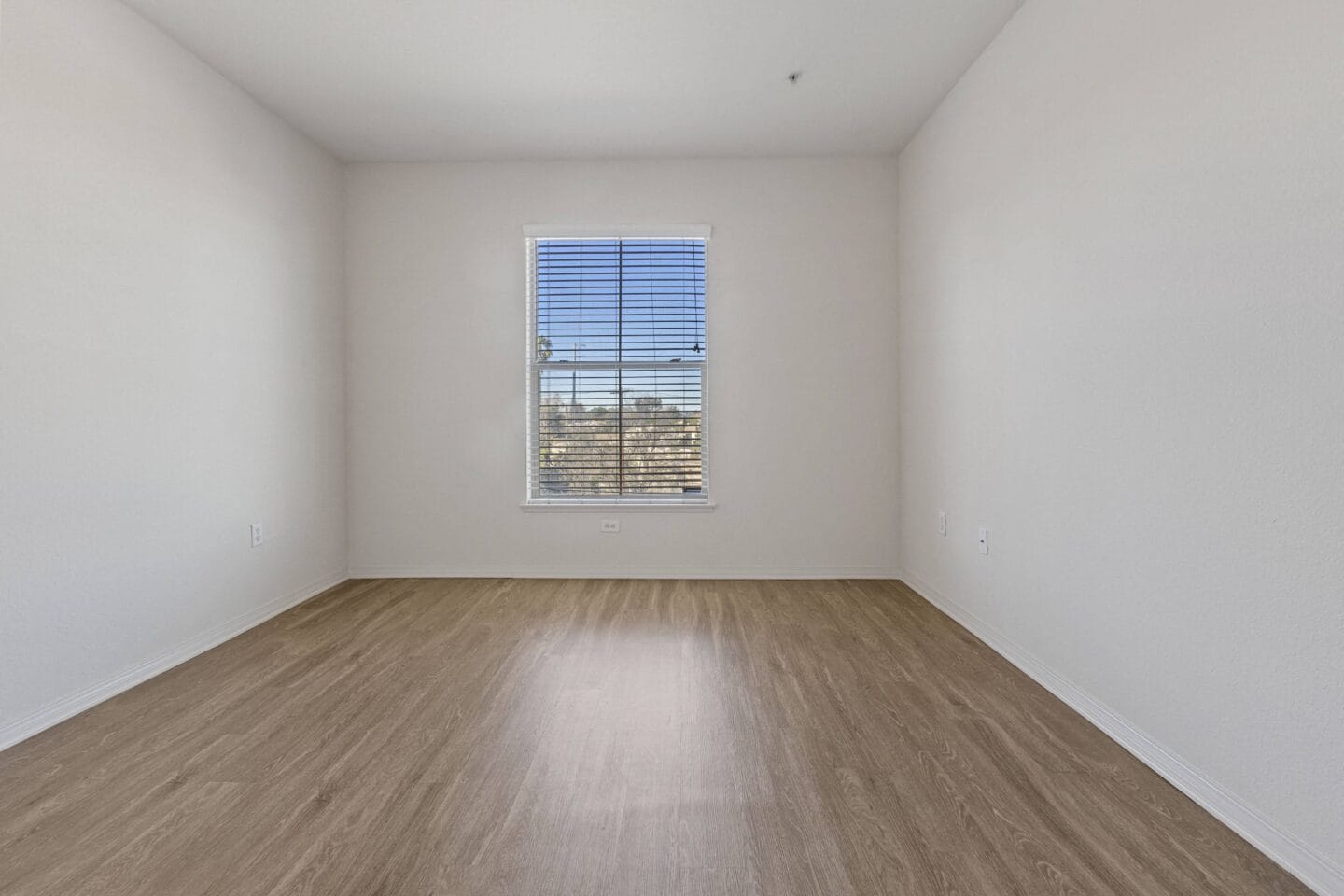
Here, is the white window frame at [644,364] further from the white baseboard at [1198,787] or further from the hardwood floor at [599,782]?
the white baseboard at [1198,787]

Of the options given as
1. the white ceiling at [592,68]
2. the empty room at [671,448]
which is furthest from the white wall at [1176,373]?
the white ceiling at [592,68]

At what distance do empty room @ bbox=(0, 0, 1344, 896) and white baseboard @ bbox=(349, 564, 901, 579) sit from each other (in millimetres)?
31

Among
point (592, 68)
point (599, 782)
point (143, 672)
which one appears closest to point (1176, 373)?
point (599, 782)

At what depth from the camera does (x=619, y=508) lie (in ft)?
14.9

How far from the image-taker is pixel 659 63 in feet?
10.7

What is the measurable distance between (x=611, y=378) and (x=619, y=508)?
885 millimetres

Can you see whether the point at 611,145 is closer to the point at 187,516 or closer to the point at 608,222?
the point at 608,222

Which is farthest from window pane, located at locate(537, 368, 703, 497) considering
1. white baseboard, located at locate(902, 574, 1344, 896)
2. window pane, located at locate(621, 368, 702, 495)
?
white baseboard, located at locate(902, 574, 1344, 896)

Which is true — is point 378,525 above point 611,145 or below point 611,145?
below

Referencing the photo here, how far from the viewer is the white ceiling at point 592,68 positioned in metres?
2.86

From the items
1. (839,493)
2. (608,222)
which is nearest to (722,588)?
(839,493)

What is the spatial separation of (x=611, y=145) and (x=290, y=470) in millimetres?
2758

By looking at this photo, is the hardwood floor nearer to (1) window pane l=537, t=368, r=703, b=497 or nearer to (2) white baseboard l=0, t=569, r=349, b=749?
(2) white baseboard l=0, t=569, r=349, b=749

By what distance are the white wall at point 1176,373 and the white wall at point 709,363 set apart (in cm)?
120
